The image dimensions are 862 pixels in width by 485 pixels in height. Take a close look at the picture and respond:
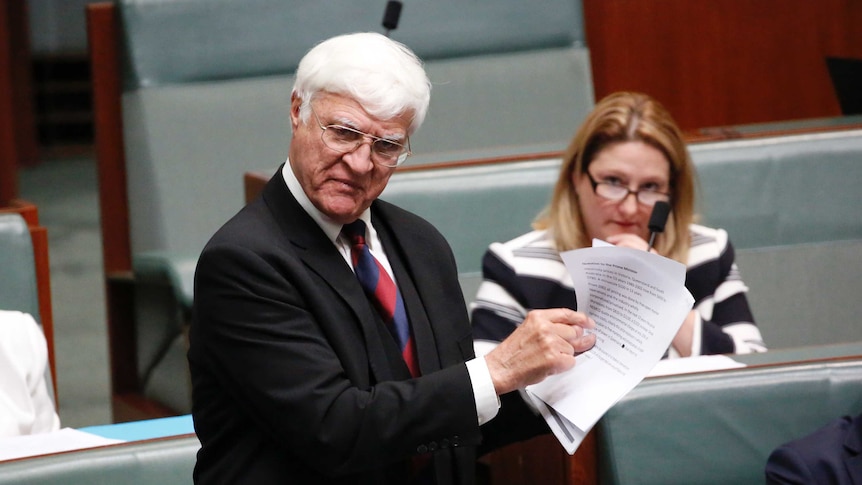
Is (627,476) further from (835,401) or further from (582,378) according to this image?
(582,378)

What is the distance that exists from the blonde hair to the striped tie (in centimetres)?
63

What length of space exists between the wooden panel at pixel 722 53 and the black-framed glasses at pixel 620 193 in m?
1.01

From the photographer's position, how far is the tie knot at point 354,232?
0.92 m

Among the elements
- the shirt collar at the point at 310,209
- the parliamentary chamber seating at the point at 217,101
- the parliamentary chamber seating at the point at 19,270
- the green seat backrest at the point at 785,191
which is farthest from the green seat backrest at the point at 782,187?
the shirt collar at the point at 310,209

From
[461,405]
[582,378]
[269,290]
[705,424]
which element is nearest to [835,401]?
[705,424]

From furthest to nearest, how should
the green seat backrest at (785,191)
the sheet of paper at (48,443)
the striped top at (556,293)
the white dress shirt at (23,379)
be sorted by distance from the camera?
the green seat backrest at (785,191) < the striped top at (556,293) < the white dress shirt at (23,379) < the sheet of paper at (48,443)

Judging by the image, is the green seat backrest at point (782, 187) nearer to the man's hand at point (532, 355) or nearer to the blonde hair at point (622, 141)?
the blonde hair at point (622, 141)

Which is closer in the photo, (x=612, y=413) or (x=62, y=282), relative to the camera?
(x=612, y=413)

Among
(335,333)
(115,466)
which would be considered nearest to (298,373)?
(335,333)

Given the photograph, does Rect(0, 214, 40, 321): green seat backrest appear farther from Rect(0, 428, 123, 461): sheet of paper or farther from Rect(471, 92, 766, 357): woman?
Rect(471, 92, 766, 357): woman

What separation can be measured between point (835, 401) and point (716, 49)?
1.39 meters

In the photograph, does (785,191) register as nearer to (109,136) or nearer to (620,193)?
(620,193)

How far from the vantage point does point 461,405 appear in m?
0.85

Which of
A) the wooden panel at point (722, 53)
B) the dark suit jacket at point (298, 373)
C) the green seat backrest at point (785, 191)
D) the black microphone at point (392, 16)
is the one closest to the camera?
the dark suit jacket at point (298, 373)
